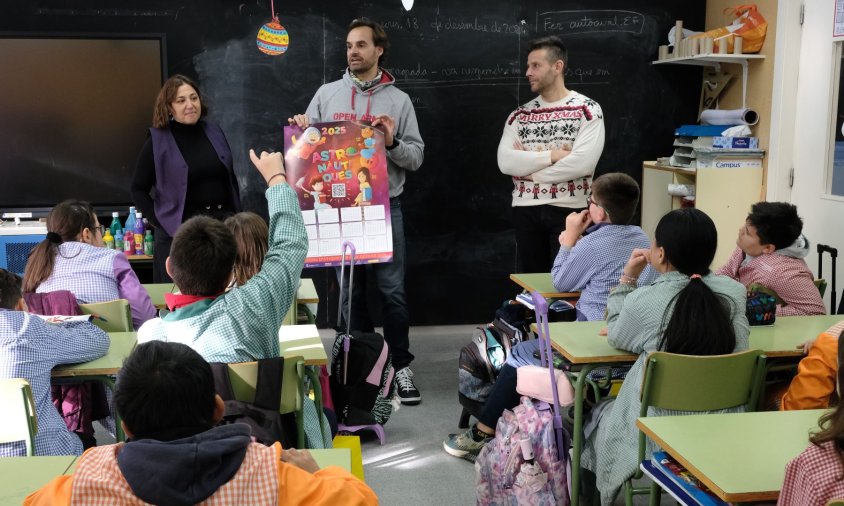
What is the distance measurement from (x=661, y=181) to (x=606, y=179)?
7.73 feet

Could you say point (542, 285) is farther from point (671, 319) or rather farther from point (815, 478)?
point (815, 478)

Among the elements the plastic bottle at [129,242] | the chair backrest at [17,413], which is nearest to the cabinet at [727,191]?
the plastic bottle at [129,242]

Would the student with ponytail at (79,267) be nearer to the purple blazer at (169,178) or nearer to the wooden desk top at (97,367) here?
the wooden desk top at (97,367)

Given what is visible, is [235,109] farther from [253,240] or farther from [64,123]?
[253,240]

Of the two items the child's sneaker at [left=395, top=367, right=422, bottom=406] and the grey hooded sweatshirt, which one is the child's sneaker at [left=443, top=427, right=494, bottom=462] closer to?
the child's sneaker at [left=395, top=367, right=422, bottom=406]

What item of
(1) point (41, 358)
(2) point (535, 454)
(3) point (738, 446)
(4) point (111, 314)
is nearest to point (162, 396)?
(3) point (738, 446)

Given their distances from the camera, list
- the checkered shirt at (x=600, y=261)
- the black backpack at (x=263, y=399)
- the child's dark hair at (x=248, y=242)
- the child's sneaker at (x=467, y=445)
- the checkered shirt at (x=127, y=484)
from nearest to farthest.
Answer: the checkered shirt at (x=127, y=484) → the black backpack at (x=263, y=399) → the child's dark hair at (x=248, y=242) → the checkered shirt at (x=600, y=261) → the child's sneaker at (x=467, y=445)

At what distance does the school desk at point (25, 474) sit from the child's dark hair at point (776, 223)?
2716mm

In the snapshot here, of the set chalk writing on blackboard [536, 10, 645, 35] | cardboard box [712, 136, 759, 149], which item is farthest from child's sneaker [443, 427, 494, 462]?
chalk writing on blackboard [536, 10, 645, 35]

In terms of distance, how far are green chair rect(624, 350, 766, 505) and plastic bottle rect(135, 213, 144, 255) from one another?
11.9ft

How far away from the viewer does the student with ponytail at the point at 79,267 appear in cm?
366

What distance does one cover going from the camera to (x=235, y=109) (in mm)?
5785

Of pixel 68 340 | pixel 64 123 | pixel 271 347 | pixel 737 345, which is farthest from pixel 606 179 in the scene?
pixel 64 123

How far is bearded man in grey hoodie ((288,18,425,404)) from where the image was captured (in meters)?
4.72
